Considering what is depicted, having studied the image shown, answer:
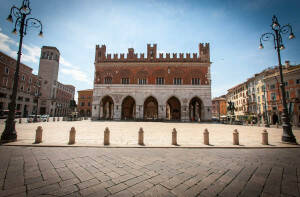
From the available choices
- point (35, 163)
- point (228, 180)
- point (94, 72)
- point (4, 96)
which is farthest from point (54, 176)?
point (4, 96)

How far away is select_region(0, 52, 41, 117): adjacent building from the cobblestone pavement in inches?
1343

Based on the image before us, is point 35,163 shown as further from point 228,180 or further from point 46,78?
point 46,78

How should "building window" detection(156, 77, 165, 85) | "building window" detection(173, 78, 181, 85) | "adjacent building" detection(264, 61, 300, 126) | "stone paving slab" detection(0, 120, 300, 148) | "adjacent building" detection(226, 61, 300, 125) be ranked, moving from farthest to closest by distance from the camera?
"building window" detection(156, 77, 165, 85) → "building window" detection(173, 78, 181, 85) → "adjacent building" detection(226, 61, 300, 125) → "adjacent building" detection(264, 61, 300, 126) → "stone paving slab" detection(0, 120, 300, 148)

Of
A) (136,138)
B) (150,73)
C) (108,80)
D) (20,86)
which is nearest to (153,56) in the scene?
(150,73)

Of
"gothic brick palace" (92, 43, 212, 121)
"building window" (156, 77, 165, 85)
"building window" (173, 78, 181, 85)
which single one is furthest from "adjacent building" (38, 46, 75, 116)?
"building window" (173, 78, 181, 85)

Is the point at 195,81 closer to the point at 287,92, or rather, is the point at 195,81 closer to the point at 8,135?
the point at 287,92

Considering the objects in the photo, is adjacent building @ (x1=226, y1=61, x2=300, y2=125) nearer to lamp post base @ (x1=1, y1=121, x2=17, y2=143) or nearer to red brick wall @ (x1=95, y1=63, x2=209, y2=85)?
red brick wall @ (x1=95, y1=63, x2=209, y2=85)

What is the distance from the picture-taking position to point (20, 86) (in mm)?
36094

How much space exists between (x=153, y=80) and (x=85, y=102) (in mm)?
39506

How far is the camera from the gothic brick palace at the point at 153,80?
87.9ft

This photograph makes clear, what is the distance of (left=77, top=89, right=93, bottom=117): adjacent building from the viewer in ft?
179

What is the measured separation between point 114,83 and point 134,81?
4.44 meters

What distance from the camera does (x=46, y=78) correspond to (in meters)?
47.7

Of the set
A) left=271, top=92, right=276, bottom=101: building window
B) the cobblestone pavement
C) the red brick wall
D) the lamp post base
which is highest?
the red brick wall
